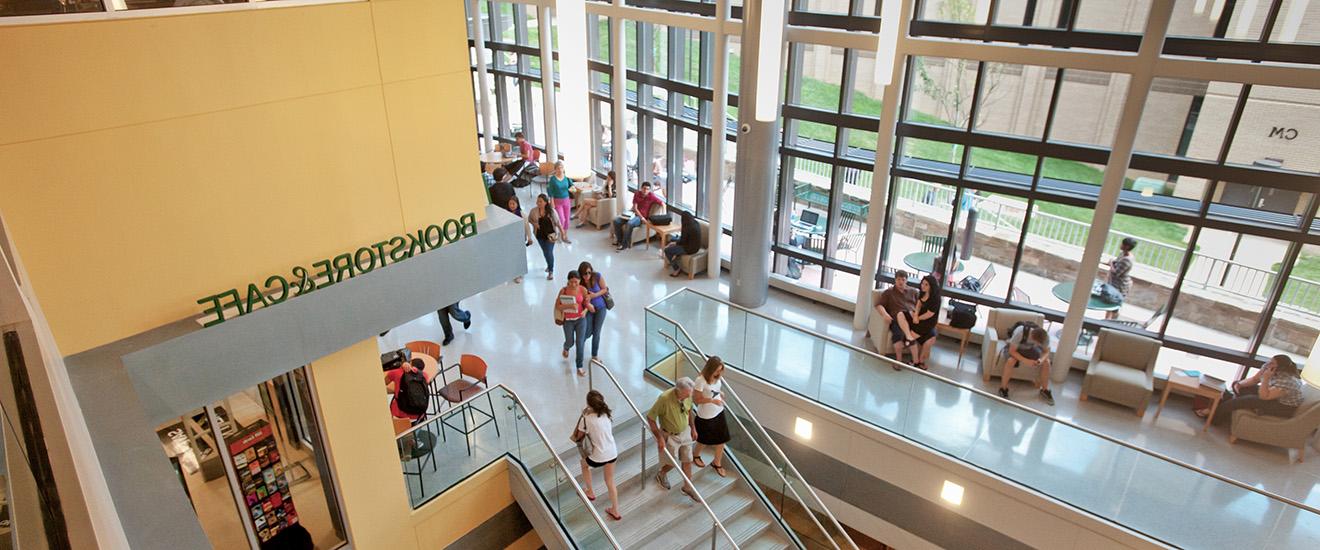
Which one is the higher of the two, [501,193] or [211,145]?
[211,145]

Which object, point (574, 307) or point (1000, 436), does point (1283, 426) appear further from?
point (574, 307)

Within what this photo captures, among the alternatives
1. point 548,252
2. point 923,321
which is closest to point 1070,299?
point 923,321

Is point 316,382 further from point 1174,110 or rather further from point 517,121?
point 517,121

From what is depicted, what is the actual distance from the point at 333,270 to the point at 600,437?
2809mm

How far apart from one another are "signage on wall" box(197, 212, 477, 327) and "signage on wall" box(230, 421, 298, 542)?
1.75 metres

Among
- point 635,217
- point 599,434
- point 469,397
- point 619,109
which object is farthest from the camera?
point 619,109

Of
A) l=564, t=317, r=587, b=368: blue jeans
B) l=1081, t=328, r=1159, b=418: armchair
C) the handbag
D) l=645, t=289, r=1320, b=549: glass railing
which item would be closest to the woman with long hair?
l=645, t=289, r=1320, b=549: glass railing

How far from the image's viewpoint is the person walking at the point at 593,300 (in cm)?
960

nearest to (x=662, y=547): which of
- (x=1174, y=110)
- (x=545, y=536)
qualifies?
(x=545, y=536)

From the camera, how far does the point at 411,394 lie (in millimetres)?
8148

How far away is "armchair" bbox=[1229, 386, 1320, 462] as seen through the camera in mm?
8211

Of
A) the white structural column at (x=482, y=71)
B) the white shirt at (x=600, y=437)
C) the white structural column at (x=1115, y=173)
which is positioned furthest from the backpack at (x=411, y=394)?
the white structural column at (x=482, y=71)

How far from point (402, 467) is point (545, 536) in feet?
5.44

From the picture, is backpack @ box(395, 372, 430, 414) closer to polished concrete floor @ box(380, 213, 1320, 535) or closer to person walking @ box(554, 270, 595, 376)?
polished concrete floor @ box(380, 213, 1320, 535)
